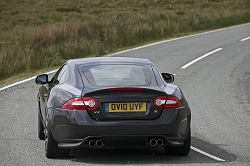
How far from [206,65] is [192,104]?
645 cm

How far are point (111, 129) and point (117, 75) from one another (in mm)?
933

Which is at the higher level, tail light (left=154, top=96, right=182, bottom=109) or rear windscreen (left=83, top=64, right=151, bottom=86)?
rear windscreen (left=83, top=64, right=151, bottom=86)

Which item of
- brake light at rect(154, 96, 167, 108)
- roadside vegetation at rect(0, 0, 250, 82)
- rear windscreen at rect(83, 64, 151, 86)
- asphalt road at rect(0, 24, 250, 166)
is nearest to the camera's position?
brake light at rect(154, 96, 167, 108)

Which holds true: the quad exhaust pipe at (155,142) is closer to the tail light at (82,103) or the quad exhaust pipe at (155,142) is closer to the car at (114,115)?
the car at (114,115)

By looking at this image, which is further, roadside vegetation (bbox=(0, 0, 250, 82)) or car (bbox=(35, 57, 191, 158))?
roadside vegetation (bbox=(0, 0, 250, 82))

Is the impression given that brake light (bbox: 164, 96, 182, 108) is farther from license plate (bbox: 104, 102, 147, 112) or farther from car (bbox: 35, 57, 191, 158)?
license plate (bbox: 104, 102, 147, 112)

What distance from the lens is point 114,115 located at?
26.8 ft

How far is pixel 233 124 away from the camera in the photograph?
11.6m

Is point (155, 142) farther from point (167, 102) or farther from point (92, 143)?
point (92, 143)

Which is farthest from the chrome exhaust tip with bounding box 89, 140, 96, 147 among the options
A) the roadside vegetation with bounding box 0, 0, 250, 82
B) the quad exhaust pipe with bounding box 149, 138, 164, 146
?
the roadside vegetation with bounding box 0, 0, 250, 82

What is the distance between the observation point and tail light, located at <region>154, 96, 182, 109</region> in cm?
826

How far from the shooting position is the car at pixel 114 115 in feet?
26.8

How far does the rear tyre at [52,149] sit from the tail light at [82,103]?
1.78 ft

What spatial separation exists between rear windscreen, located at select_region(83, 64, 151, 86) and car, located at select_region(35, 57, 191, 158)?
12mm
